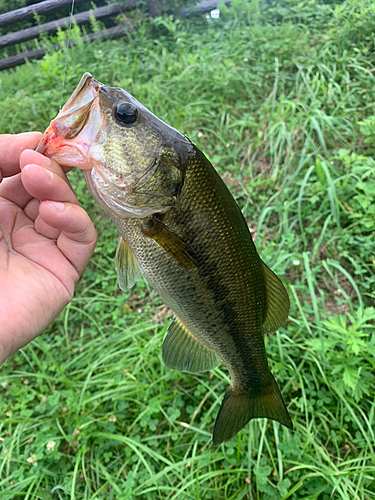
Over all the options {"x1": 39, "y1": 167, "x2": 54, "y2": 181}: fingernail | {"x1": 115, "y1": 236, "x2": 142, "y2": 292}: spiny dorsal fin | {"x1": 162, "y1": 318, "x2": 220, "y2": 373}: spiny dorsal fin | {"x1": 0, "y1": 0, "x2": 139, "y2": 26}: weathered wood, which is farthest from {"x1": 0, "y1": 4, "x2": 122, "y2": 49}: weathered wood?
{"x1": 162, "y1": 318, "x2": 220, "y2": 373}: spiny dorsal fin

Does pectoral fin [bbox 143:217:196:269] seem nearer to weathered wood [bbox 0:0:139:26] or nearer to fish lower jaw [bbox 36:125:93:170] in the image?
fish lower jaw [bbox 36:125:93:170]

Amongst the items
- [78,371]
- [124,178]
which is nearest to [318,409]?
[78,371]

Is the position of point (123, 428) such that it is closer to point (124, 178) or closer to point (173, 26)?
point (124, 178)

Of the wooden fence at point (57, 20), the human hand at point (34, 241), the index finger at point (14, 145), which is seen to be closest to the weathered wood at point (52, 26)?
the wooden fence at point (57, 20)

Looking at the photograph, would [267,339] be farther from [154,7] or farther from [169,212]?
[154,7]

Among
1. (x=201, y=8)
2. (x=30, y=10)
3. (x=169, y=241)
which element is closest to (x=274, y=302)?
(x=169, y=241)

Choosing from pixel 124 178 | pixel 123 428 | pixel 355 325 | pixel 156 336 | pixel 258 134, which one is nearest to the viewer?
pixel 124 178
